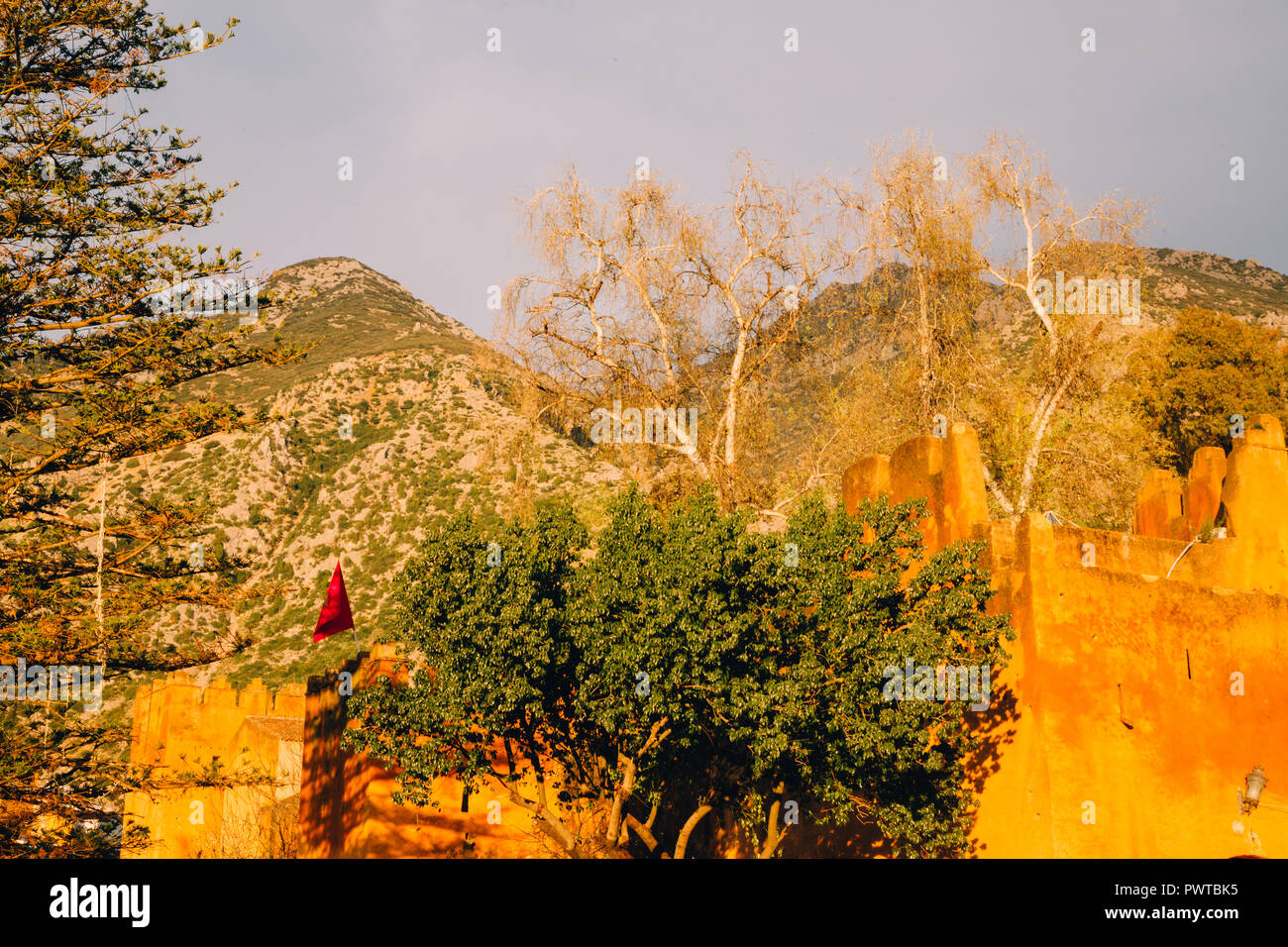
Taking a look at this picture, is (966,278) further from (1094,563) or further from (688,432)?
(1094,563)

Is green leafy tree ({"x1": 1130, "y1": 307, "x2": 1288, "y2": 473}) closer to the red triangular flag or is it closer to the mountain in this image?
the mountain

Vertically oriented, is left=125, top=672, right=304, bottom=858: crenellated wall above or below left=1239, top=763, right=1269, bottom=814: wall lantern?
below

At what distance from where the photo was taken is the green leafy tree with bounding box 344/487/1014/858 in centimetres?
1512

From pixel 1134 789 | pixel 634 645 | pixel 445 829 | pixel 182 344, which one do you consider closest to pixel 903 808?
pixel 1134 789

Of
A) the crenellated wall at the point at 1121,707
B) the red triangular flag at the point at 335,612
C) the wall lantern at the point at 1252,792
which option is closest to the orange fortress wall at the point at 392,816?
the red triangular flag at the point at 335,612

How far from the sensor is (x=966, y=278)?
84.6 ft

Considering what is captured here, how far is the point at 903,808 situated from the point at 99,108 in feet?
61.0

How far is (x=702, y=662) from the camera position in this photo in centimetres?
1509

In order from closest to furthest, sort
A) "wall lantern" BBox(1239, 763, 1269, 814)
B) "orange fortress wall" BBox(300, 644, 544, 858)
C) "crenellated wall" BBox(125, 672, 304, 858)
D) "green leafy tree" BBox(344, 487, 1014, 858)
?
"green leafy tree" BBox(344, 487, 1014, 858) → "wall lantern" BBox(1239, 763, 1269, 814) → "orange fortress wall" BBox(300, 644, 544, 858) → "crenellated wall" BBox(125, 672, 304, 858)

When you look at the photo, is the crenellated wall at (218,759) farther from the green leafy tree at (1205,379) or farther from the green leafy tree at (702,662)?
the green leafy tree at (1205,379)

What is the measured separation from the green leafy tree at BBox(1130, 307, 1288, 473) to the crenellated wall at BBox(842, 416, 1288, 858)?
18891 mm

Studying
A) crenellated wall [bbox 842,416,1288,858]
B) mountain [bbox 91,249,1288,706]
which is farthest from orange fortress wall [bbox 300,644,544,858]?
crenellated wall [bbox 842,416,1288,858]
